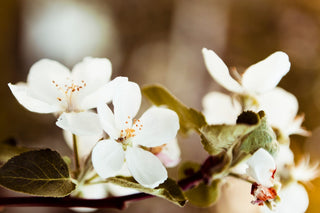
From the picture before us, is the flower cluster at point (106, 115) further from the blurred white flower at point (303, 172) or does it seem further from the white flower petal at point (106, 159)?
the blurred white flower at point (303, 172)

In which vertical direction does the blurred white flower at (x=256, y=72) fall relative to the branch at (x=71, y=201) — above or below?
above

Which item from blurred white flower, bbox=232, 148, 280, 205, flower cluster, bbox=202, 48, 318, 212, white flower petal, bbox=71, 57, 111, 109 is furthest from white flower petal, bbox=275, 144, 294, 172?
white flower petal, bbox=71, 57, 111, 109

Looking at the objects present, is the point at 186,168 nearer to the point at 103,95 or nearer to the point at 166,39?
the point at 103,95

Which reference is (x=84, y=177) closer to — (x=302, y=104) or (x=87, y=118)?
(x=87, y=118)

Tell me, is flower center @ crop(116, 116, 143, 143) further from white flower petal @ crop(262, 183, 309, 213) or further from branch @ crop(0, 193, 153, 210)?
white flower petal @ crop(262, 183, 309, 213)

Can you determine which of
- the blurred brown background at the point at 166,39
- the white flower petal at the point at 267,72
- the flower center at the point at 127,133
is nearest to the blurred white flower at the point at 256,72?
the white flower petal at the point at 267,72
